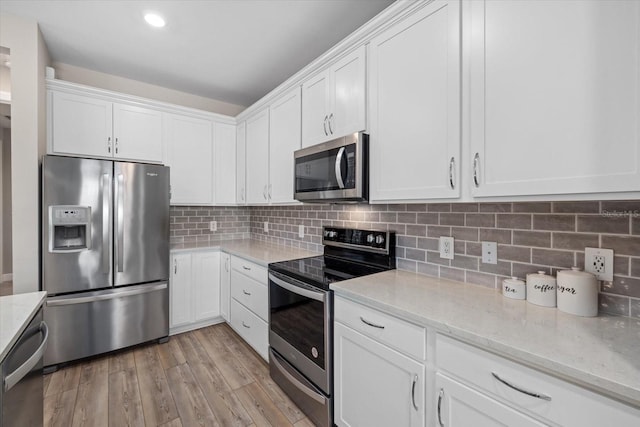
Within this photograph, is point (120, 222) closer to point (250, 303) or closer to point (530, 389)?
point (250, 303)

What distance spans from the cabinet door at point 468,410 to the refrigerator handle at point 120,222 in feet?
8.41

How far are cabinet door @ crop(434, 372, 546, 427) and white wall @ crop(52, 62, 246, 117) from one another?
3662 mm

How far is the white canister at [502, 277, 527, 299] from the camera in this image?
4.17ft

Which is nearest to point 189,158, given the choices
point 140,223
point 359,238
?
point 140,223

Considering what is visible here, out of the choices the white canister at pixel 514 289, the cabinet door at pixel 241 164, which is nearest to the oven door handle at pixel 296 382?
the white canister at pixel 514 289

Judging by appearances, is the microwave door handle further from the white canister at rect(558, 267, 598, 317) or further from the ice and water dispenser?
the ice and water dispenser

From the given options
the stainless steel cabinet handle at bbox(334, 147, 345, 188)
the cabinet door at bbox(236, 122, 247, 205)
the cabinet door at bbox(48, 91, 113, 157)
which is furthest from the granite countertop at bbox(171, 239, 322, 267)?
the cabinet door at bbox(48, 91, 113, 157)

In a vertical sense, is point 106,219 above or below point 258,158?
below

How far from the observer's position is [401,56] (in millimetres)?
1482

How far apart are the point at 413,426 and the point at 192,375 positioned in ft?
5.78

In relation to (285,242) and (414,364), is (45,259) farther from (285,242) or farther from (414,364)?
(414,364)

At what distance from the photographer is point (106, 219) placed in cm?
235

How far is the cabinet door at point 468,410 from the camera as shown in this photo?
0.85m

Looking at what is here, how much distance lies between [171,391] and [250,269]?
100cm
